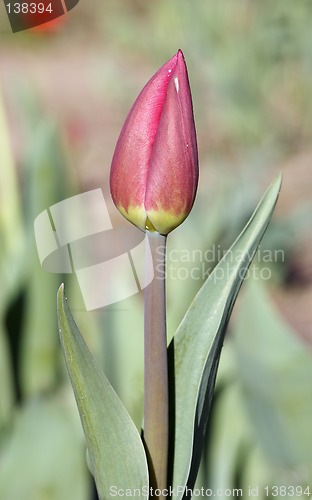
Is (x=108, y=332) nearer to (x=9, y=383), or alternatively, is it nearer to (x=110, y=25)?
(x=9, y=383)

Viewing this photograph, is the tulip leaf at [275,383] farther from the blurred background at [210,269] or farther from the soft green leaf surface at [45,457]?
the soft green leaf surface at [45,457]

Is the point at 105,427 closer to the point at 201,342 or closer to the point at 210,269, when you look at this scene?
the point at 201,342

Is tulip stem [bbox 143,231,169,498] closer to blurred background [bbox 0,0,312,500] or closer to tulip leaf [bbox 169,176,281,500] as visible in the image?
tulip leaf [bbox 169,176,281,500]

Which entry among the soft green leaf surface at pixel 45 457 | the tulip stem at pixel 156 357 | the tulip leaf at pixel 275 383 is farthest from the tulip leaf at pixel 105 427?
the tulip leaf at pixel 275 383

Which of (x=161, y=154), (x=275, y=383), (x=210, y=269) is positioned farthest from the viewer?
(x=210, y=269)

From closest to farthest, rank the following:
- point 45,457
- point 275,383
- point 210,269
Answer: point 45,457 < point 275,383 < point 210,269

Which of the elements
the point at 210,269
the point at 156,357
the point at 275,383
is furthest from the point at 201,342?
the point at 210,269

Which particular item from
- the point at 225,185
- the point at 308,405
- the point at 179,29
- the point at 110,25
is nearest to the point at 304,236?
the point at 225,185
